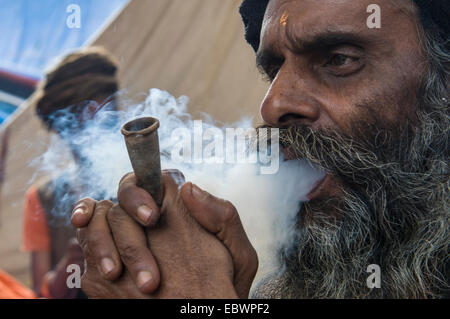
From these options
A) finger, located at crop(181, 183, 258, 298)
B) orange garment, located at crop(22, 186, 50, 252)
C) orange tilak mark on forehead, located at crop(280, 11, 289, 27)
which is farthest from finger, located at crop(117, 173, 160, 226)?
orange garment, located at crop(22, 186, 50, 252)

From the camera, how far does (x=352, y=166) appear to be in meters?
1.75

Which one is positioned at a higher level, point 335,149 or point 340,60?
point 340,60

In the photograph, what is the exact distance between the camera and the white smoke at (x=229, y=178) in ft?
6.01

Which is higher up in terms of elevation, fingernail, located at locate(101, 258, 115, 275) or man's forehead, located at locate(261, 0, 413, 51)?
man's forehead, located at locate(261, 0, 413, 51)

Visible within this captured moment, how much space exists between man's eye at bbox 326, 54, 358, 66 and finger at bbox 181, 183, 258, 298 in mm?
868

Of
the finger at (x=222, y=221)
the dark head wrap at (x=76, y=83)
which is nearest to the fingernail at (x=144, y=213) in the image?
the finger at (x=222, y=221)

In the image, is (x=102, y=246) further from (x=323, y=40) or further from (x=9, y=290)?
(x=9, y=290)

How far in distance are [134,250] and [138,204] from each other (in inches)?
5.6

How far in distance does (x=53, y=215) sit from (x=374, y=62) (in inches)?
105

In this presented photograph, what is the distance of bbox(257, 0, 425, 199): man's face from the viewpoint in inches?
71.6

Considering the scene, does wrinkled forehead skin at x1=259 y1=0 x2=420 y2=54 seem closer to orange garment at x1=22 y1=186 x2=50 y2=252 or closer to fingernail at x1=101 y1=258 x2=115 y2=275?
fingernail at x1=101 y1=258 x2=115 y2=275

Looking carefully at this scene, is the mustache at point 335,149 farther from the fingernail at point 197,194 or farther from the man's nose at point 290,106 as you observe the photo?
the fingernail at point 197,194

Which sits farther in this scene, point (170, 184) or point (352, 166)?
point (352, 166)

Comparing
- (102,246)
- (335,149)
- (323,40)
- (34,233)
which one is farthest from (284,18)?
(34,233)
